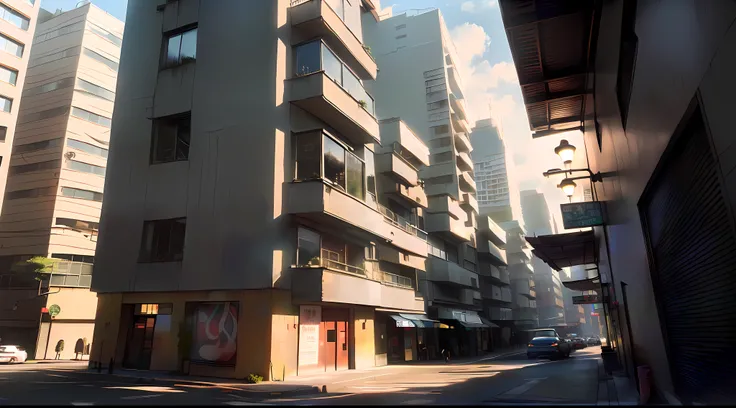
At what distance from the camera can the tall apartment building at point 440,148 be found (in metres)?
41.5

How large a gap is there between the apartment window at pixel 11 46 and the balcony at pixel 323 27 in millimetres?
33192

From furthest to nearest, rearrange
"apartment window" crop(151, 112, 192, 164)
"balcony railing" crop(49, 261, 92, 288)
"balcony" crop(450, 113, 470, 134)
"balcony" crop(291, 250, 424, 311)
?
1. "balcony" crop(450, 113, 470, 134)
2. "balcony railing" crop(49, 261, 92, 288)
3. "apartment window" crop(151, 112, 192, 164)
4. "balcony" crop(291, 250, 424, 311)

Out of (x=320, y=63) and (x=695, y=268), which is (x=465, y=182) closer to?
(x=320, y=63)

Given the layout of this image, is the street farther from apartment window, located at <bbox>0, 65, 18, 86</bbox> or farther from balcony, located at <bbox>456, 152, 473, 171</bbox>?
balcony, located at <bbox>456, 152, 473, 171</bbox>

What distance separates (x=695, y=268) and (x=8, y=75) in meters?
50.5

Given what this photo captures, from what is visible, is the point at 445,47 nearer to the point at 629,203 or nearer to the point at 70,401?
the point at 629,203

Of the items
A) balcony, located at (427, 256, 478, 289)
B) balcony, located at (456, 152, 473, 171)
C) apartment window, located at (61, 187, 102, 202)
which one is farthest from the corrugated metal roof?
apartment window, located at (61, 187, 102, 202)

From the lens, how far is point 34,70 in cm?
4591

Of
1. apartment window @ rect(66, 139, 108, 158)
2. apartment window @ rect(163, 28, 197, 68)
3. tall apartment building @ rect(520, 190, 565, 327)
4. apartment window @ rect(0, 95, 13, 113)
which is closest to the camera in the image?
apartment window @ rect(163, 28, 197, 68)

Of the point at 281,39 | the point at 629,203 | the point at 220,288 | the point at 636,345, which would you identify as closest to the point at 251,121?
the point at 281,39

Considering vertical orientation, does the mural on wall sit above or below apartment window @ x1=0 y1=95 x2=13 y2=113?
below

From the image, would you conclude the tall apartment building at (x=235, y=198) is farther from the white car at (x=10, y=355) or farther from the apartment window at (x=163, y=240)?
the white car at (x=10, y=355)

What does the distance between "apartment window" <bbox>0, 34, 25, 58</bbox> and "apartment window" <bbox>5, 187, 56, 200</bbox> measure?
12.3m

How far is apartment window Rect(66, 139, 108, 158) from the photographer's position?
41.3 metres
